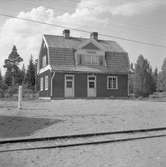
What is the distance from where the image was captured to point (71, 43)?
27766 millimetres

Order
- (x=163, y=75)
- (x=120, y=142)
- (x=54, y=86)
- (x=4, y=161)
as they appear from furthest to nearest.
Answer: (x=163, y=75), (x=54, y=86), (x=120, y=142), (x=4, y=161)

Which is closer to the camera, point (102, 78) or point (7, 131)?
point (7, 131)

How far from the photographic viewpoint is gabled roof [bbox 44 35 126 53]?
26.8m

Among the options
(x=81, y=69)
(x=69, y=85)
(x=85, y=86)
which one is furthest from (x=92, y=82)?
(x=69, y=85)

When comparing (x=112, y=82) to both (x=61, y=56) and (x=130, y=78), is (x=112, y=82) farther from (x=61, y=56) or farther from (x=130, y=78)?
(x=130, y=78)

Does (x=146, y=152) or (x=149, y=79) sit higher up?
(x=149, y=79)

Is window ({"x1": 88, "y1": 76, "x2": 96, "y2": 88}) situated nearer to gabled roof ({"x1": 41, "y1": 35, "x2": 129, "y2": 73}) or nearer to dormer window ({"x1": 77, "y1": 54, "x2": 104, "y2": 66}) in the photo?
gabled roof ({"x1": 41, "y1": 35, "x2": 129, "y2": 73})

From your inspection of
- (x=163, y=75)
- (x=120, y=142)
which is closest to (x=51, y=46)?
(x=120, y=142)

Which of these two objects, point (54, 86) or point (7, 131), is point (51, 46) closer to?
point (54, 86)

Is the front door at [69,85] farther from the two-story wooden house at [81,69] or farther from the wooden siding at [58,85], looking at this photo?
the wooden siding at [58,85]

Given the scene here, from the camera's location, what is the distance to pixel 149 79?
164 ft

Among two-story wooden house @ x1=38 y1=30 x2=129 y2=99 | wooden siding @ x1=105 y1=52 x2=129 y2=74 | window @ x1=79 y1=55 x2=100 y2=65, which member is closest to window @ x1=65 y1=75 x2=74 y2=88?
two-story wooden house @ x1=38 y1=30 x2=129 y2=99

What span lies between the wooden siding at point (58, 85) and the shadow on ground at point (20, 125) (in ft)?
48.9

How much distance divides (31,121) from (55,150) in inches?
126
